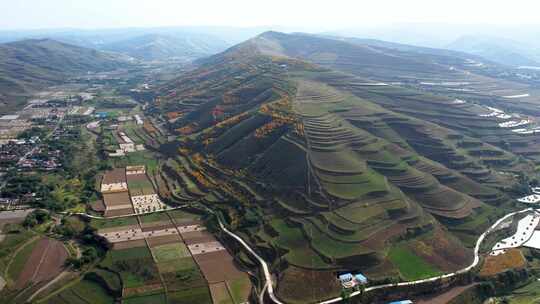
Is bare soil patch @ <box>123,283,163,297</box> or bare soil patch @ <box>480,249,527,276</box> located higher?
bare soil patch @ <box>480,249,527,276</box>

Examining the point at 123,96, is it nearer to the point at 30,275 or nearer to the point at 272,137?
the point at 272,137

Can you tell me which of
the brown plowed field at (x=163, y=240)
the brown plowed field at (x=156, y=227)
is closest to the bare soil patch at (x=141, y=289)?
the brown plowed field at (x=163, y=240)

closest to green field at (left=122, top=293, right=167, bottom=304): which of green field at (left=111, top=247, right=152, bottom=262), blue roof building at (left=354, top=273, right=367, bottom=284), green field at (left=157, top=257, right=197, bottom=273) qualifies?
green field at (left=157, top=257, right=197, bottom=273)

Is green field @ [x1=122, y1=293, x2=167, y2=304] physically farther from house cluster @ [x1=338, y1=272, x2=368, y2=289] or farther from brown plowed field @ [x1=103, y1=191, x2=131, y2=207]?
brown plowed field @ [x1=103, y1=191, x2=131, y2=207]

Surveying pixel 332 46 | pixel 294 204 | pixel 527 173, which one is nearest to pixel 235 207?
pixel 294 204

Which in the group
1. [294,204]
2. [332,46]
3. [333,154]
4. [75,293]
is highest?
[332,46]

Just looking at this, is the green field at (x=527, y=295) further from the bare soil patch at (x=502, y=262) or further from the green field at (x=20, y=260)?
the green field at (x=20, y=260)
